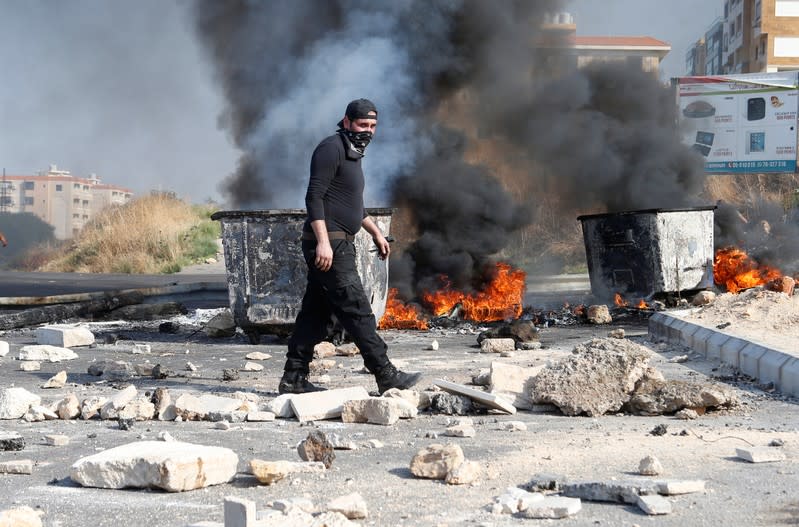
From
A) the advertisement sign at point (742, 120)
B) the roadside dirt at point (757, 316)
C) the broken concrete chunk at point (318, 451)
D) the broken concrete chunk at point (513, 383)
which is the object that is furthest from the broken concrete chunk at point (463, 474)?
the advertisement sign at point (742, 120)

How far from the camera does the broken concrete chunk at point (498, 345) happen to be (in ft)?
28.3

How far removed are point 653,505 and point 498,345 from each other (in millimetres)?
5203

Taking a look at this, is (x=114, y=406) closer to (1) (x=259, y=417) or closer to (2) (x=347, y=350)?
(1) (x=259, y=417)

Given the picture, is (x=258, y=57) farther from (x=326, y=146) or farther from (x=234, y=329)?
(x=326, y=146)

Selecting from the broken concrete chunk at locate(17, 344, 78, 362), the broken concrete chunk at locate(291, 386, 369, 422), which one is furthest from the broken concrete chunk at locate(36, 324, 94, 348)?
the broken concrete chunk at locate(291, 386, 369, 422)

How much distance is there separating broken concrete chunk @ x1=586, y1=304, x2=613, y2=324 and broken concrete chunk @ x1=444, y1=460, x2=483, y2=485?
298 inches

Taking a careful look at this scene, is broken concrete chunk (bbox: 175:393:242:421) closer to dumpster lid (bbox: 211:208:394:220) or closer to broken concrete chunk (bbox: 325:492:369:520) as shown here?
broken concrete chunk (bbox: 325:492:369:520)

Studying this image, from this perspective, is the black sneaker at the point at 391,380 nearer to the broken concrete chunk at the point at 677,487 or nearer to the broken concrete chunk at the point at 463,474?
the broken concrete chunk at the point at 463,474

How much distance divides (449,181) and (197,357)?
5.97 metres

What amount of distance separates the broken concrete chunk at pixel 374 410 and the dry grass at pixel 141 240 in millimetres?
22043

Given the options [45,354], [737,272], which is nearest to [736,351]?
[45,354]

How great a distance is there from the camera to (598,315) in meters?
11.3

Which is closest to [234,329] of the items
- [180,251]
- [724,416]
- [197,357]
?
[197,357]

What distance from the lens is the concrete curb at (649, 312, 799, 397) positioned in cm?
634
